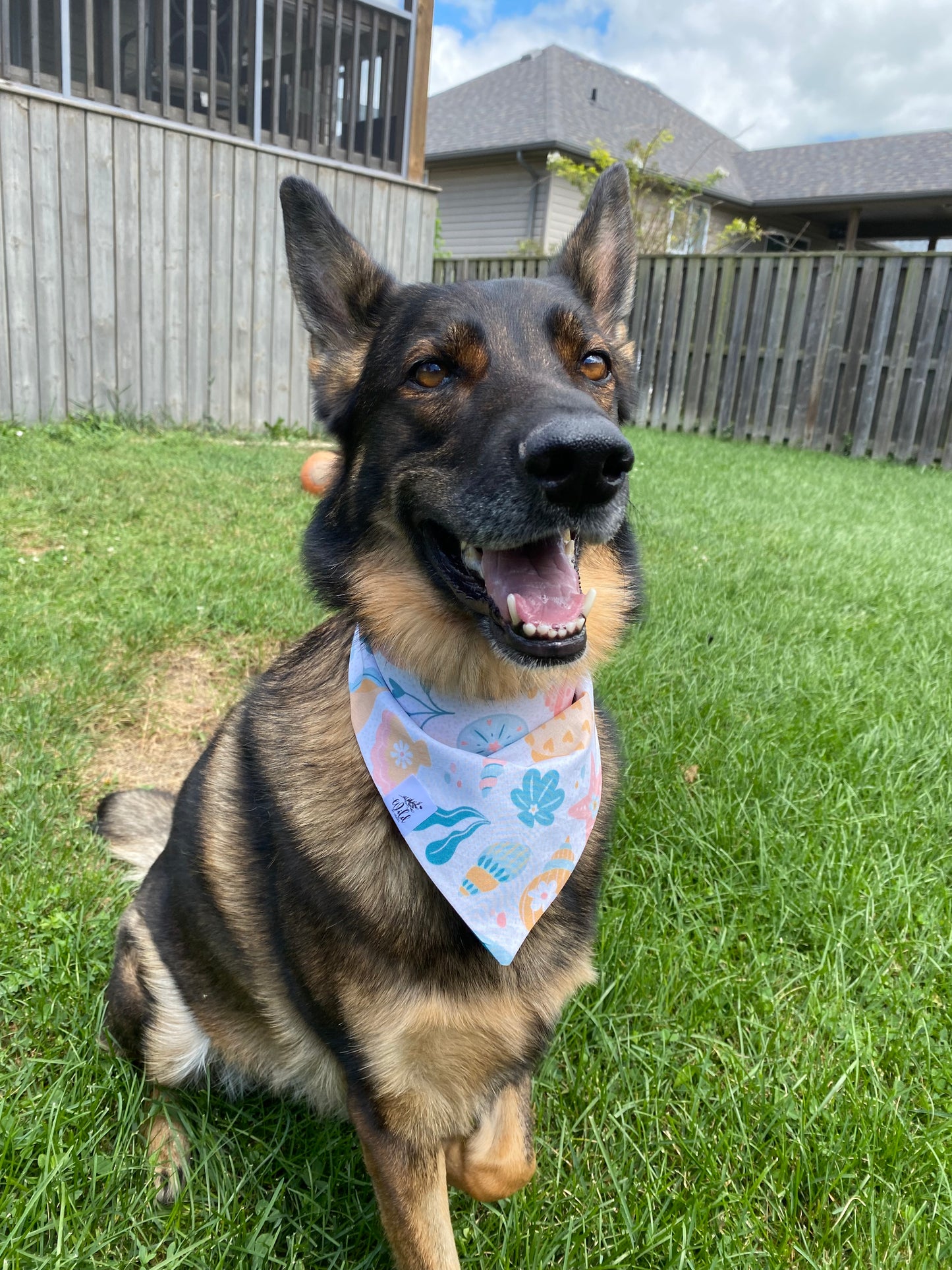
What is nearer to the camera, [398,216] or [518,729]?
[518,729]

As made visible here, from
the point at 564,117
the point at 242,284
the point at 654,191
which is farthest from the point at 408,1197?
the point at 564,117

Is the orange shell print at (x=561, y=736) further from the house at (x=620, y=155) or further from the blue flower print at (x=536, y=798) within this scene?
the house at (x=620, y=155)

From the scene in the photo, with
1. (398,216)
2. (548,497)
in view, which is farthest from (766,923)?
(398,216)

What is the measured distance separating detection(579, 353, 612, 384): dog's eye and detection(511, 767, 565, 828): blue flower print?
981mm

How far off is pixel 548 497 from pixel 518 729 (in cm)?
57

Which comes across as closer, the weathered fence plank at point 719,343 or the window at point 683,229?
the weathered fence plank at point 719,343

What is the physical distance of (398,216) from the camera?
32.8ft

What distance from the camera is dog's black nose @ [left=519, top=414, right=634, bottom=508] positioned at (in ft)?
4.94

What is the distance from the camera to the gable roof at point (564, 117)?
21.4m

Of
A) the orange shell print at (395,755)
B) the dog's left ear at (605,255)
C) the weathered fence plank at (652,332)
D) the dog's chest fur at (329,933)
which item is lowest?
the dog's chest fur at (329,933)

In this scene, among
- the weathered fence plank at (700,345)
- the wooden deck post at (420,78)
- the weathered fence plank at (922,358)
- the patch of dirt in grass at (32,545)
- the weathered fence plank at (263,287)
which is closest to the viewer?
the patch of dirt in grass at (32,545)

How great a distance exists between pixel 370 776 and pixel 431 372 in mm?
939

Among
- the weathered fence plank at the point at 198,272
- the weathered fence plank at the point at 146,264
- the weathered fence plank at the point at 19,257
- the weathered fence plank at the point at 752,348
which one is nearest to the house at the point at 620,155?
the weathered fence plank at the point at 752,348

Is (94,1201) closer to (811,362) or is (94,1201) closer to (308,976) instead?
(308,976)
